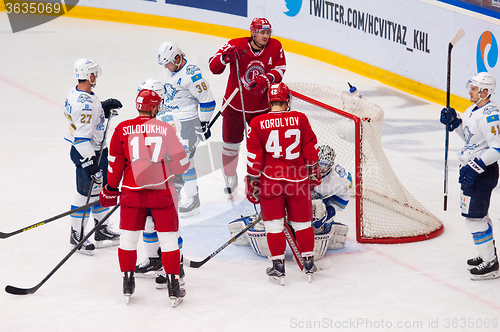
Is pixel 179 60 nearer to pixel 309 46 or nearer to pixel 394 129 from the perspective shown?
pixel 394 129

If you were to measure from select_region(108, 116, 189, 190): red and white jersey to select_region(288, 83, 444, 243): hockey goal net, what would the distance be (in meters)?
1.40

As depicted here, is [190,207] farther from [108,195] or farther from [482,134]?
[482,134]

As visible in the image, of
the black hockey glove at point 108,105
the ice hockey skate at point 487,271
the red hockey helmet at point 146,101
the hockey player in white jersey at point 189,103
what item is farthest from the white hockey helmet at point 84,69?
the ice hockey skate at point 487,271

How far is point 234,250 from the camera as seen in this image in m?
4.34

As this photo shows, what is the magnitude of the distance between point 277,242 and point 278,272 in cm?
19

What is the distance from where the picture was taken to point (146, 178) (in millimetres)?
3422

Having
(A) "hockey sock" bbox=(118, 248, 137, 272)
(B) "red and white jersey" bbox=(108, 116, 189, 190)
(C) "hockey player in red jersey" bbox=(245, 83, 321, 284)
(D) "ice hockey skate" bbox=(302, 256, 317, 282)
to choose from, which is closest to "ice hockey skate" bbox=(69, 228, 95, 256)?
(A) "hockey sock" bbox=(118, 248, 137, 272)

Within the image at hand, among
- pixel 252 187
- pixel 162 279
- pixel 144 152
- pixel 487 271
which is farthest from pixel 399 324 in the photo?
pixel 144 152

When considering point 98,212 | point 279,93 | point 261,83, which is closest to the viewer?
point 279,93

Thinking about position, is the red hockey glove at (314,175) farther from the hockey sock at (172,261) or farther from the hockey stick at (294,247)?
the hockey sock at (172,261)

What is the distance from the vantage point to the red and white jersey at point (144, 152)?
11.2 feet

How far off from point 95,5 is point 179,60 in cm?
771

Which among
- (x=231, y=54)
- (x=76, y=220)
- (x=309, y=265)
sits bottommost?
(x=309, y=265)

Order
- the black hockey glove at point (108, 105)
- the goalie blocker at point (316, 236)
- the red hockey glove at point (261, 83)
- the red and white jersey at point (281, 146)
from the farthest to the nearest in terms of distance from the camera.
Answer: the red hockey glove at point (261, 83), the black hockey glove at point (108, 105), the goalie blocker at point (316, 236), the red and white jersey at point (281, 146)
